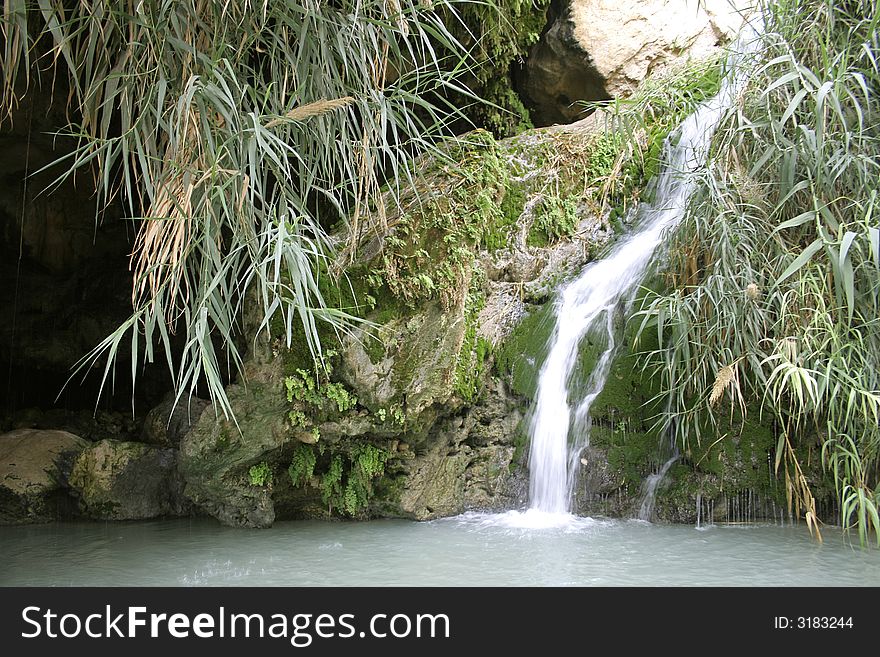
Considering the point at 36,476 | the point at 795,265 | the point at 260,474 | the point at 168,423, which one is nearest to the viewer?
the point at 795,265

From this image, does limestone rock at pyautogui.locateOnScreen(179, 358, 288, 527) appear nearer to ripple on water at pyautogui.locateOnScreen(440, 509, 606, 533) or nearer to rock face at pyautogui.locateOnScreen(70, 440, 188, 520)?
rock face at pyautogui.locateOnScreen(70, 440, 188, 520)

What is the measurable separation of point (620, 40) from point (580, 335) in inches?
117

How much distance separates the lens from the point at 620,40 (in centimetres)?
594

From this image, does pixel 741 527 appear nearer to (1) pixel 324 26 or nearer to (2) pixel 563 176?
(2) pixel 563 176

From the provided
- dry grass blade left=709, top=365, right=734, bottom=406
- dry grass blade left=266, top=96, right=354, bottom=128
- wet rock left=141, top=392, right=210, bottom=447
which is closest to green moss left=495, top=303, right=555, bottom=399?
dry grass blade left=709, top=365, right=734, bottom=406

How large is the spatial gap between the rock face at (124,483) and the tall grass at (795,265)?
9.21 feet

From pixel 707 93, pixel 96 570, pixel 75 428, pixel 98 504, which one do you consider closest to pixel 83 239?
pixel 75 428

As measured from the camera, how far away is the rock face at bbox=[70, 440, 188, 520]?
4.23 meters

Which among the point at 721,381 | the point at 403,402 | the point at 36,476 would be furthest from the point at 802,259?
the point at 36,476

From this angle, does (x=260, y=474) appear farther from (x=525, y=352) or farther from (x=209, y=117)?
(x=209, y=117)

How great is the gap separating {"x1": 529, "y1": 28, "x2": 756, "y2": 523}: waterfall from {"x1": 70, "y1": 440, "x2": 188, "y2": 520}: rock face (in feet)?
6.76

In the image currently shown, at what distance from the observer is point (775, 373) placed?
121 inches
